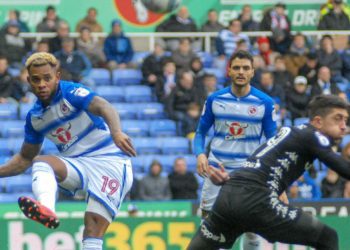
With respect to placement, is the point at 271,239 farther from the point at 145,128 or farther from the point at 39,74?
the point at 145,128

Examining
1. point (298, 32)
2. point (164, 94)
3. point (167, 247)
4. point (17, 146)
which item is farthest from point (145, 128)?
point (167, 247)

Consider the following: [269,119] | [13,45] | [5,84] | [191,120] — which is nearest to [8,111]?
[5,84]

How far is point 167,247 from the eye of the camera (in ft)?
46.2

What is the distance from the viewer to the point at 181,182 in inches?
711

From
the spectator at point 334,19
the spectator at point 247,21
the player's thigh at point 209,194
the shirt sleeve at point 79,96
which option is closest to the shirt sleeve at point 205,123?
the player's thigh at point 209,194

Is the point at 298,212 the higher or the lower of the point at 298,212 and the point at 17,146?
the higher

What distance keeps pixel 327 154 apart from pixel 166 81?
11.1m

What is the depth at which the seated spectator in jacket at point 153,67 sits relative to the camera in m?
20.9

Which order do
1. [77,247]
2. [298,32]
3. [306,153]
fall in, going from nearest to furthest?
1. [306,153]
2. [77,247]
3. [298,32]

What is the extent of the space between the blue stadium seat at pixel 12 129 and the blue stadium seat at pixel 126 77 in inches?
87.1

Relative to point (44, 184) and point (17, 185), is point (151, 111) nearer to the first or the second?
point (17, 185)

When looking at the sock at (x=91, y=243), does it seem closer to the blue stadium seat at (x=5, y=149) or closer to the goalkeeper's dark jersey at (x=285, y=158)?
the goalkeeper's dark jersey at (x=285, y=158)

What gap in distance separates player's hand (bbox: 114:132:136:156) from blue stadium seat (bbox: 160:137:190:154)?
9.73m

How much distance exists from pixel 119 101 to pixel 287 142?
11.1 m
